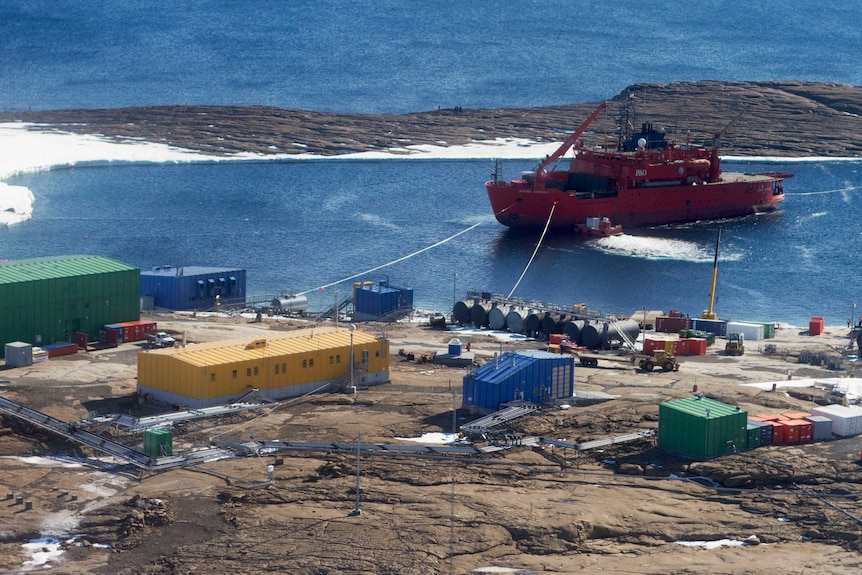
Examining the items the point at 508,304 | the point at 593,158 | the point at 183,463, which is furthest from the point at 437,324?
the point at 593,158

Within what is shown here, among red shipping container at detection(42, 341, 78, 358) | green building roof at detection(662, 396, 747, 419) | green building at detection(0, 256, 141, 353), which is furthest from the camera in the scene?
green building at detection(0, 256, 141, 353)

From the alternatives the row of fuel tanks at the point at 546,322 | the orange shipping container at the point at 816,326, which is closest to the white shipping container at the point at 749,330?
the orange shipping container at the point at 816,326

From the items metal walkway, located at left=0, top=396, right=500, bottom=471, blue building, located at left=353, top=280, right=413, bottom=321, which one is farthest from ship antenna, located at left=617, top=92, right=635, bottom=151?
metal walkway, located at left=0, top=396, right=500, bottom=471

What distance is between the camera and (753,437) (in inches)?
1988

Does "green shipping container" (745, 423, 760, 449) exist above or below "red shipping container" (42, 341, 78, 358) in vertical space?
below

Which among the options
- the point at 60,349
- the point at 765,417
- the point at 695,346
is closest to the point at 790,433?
the point at 765,417

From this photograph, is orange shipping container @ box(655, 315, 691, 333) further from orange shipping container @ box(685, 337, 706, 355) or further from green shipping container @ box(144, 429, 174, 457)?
green shipping container @ box(144, 429, 174, 457)

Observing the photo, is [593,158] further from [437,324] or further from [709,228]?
[437,324]

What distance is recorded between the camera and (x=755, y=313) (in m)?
85.0

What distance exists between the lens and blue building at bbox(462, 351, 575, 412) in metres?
53.8

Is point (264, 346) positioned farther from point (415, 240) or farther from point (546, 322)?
point (415, 240)

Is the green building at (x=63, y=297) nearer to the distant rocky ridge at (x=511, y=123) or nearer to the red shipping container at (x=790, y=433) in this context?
the red shipping container at (x=790, y=433)

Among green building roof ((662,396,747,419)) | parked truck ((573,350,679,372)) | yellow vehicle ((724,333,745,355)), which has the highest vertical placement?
yellow vehicle ((724,333,745,355))

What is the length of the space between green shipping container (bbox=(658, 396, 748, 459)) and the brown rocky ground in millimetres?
686
